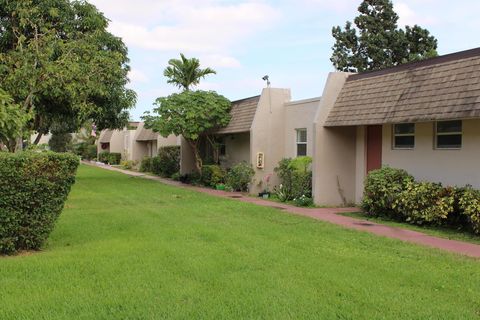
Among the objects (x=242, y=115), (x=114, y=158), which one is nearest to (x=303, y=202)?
(x=242, y=115)

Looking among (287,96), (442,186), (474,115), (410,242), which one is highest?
(287,96)

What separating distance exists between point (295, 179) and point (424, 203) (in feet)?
19.4

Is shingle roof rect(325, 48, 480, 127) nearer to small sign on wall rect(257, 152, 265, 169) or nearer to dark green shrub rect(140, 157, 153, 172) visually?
small sign on wall rect(257, 152, 265, 169)

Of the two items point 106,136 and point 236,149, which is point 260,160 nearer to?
point 236,149

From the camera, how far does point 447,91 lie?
1155cm

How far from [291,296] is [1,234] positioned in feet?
14.9

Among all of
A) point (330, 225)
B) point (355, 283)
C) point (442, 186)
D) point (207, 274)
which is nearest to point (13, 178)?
point (207, 274)

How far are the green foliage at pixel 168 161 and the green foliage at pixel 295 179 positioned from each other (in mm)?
13139

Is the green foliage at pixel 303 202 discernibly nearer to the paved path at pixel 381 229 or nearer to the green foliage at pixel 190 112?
the paved path at pixel 381 229

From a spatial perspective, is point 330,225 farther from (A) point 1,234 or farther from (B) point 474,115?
(A) point 1,234

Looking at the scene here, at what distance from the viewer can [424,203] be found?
11516mm

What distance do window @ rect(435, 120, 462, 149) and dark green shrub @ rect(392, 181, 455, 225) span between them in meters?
1.10

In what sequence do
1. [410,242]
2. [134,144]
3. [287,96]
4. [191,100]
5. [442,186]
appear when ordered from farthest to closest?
[134,144]
[191,100]
[287,96]
[442,186]
[410,242]

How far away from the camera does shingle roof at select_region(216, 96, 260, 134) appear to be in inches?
789
